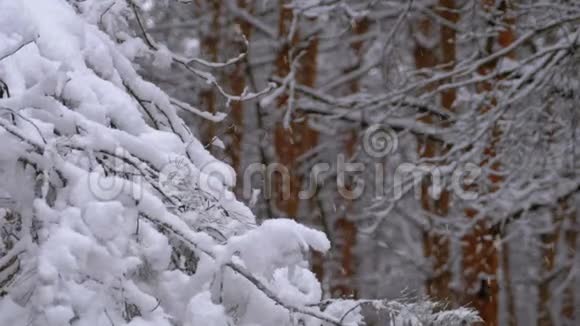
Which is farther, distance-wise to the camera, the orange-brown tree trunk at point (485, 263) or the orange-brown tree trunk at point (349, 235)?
the orange-brown tree trunk at point (349, 235)

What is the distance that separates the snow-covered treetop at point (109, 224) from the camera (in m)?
1.71

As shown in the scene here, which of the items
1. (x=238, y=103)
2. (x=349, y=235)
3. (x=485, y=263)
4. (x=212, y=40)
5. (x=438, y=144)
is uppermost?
(x=212, y=40)

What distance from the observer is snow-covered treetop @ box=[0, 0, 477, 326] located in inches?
67.4

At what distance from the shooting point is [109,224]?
173 cm

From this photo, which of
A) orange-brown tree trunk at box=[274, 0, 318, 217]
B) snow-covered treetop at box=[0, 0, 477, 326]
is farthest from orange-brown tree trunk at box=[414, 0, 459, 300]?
snow-covered treetop at box=[0, 0, 477, 326]

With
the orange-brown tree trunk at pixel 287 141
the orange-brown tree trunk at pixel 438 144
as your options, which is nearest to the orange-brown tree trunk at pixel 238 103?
the orange-brown tree trunk at pixel 287 141

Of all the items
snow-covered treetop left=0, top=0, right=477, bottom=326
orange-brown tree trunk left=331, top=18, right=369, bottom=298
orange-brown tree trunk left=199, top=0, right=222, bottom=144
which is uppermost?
orange-brown tree trunk left=199, top=0, right=222, bottom=144

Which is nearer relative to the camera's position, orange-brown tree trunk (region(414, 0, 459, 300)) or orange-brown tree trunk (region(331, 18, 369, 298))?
orange-brown tree trunk (region(414, 0, 459, 300))

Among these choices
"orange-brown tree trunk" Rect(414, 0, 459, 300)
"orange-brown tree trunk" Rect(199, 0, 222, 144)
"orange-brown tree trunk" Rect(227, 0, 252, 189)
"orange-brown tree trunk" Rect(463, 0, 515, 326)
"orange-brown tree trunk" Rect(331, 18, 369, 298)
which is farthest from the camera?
"orange-brown tree trunk" Rect(331, 18, 369, 298)

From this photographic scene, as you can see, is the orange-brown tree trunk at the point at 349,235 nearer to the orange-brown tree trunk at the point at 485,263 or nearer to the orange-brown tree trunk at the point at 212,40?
the orange-brown tree trunk at the point at 212,40

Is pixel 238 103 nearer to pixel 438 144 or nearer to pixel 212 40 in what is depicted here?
pixel 212 40

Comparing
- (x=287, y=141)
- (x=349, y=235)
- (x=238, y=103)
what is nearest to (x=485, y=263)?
(x=287, y=141)

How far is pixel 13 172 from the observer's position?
1.77m

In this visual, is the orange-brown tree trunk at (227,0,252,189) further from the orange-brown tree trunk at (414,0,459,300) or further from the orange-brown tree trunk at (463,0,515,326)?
the orange-brown tree trunk at (463,0,515,326)
